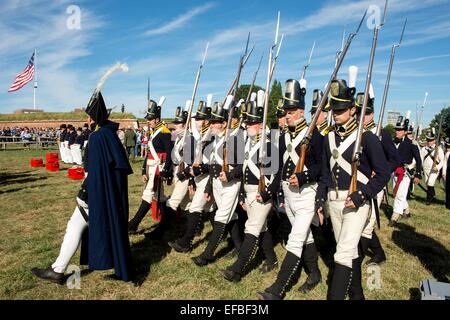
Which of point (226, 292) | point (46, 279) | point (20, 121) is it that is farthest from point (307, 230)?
point (20, 121)

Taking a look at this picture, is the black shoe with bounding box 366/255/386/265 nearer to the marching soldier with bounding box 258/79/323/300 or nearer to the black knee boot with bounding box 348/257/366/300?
the black knee boot with bounding box 348/257/366/300

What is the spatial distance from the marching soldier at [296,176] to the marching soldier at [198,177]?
5.60 feet

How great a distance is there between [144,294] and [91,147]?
6.30 ft

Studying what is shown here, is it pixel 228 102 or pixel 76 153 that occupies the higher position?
pixel 228 102

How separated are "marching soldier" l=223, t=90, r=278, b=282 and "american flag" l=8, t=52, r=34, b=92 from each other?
24230 mm

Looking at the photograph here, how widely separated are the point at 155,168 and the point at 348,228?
412cm

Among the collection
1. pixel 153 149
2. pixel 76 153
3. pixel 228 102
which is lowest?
pixel 76 153

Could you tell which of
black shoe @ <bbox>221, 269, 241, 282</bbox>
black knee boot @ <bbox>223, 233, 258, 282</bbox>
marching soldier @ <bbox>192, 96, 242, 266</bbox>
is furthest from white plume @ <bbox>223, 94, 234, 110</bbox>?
black shoe @ <bbox>221, 269, 241, 282</bbox>

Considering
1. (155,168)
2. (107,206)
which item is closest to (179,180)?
(155,168)

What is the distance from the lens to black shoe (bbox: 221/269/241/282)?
5070mm

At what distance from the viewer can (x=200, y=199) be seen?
244 inches

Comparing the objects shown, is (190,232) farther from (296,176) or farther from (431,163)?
(431,163)

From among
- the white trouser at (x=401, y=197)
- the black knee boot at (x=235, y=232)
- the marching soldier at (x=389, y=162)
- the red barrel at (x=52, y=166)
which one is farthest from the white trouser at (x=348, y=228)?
the red barrel at (x=52, y=166)
